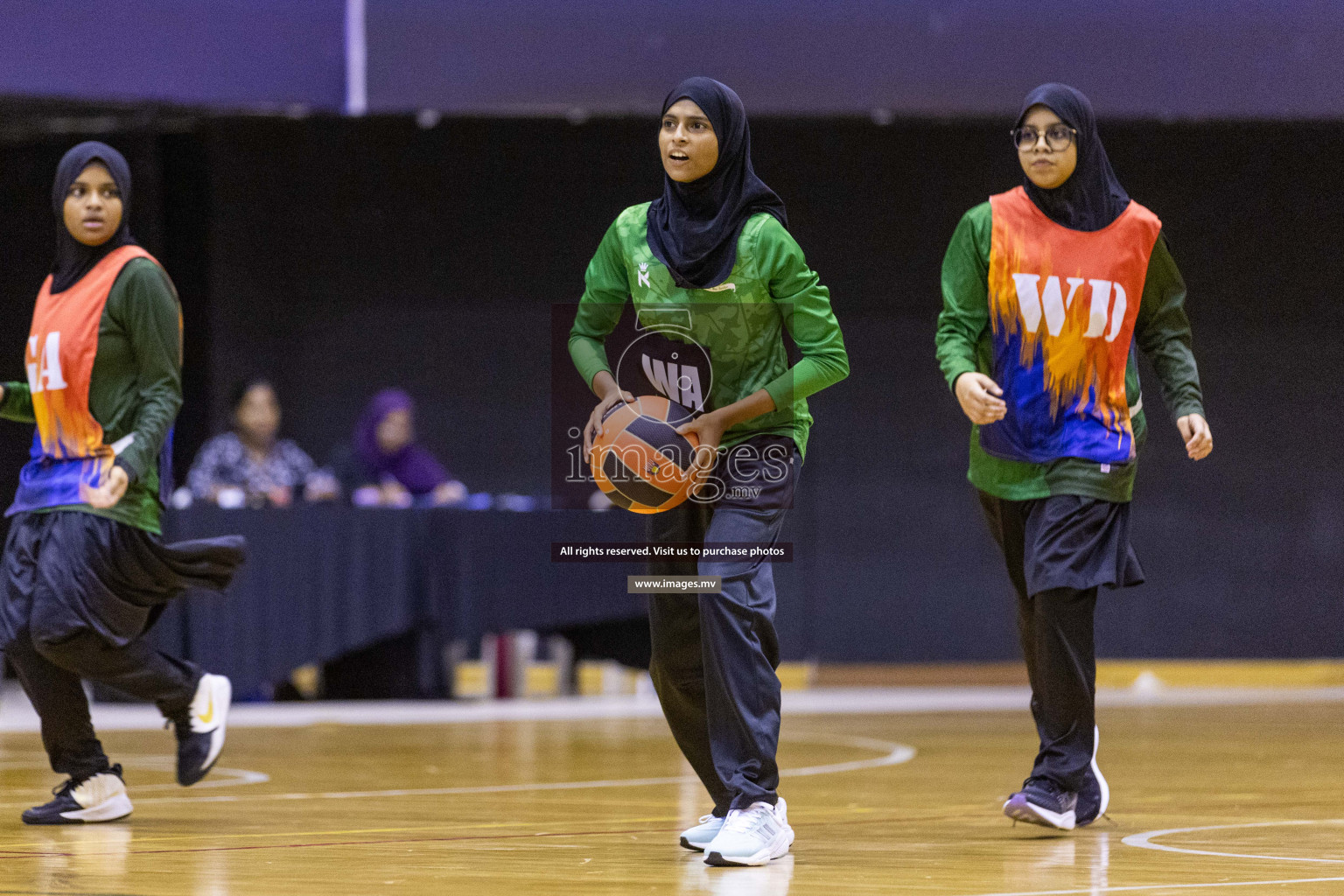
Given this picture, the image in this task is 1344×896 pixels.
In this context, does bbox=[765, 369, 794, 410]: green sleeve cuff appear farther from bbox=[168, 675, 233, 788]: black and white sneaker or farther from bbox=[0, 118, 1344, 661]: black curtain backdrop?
bbox=[0, 118, 1344, 661]: black curtain backdrop

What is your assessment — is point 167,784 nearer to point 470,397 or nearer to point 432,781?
point 432,781

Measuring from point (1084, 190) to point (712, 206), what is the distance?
105 cm

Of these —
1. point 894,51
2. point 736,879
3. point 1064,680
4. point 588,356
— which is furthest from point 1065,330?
point 894,51

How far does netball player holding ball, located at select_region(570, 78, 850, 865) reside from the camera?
3.35 metres

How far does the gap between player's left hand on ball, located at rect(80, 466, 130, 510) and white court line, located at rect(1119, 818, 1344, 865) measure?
237cm

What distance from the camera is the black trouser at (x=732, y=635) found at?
334 centimetres

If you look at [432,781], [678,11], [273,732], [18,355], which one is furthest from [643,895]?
[18,355]

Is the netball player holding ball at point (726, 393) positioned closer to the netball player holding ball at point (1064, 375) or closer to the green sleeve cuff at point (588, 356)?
the green sleeve cuff at point (588, 356)

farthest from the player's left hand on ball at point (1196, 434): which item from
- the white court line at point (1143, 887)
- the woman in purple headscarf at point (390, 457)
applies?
the woman in purple headscarf at point (390, 457)

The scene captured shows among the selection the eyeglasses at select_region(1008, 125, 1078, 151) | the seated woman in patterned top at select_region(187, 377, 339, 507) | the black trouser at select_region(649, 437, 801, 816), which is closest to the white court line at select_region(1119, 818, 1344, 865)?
the black trouser at select_region(649, 437, 801, 816)

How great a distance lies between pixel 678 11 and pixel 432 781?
5.08m

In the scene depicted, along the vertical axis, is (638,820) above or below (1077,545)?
below

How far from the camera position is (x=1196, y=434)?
12.7ft

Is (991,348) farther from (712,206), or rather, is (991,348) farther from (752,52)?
(752,52)
